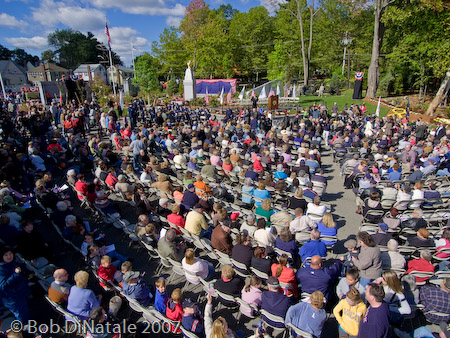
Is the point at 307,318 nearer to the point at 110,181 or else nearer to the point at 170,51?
the point at 110,181

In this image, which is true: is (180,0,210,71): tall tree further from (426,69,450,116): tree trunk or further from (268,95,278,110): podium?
(426,69,450,116): tree trunk

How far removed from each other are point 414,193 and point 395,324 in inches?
166

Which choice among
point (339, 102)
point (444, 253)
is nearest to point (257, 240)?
point (444, 253)

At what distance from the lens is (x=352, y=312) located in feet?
11.5

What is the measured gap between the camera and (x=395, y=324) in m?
4.02

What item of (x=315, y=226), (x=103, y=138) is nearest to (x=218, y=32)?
(x=103, y=138)

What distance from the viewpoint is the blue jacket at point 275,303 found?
12.2 ft

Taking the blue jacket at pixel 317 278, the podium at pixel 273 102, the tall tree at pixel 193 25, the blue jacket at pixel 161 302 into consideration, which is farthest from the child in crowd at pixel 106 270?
the tall tree at pixel 193 25

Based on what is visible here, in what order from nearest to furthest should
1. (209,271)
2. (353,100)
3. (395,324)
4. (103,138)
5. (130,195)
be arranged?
(395,324), (209,271), (130,195), (103,138), (353,100)

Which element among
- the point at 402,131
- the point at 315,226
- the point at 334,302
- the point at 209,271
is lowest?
the point at 334,302

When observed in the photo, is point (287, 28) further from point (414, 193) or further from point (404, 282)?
point (404, 282)

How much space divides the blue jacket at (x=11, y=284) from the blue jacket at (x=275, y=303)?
364 cm

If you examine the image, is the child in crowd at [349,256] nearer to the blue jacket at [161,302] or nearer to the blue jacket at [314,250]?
the blue jacket at [314,250]

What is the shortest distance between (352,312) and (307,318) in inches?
22.6
